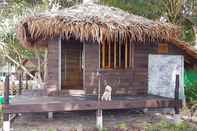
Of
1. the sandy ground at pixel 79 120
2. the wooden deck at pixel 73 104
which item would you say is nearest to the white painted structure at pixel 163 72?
the sandy ground at pixel 79 120

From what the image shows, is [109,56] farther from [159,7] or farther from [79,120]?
[159,7]

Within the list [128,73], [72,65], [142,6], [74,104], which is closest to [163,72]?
[128,73]

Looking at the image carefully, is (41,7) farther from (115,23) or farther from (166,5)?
(115,23)

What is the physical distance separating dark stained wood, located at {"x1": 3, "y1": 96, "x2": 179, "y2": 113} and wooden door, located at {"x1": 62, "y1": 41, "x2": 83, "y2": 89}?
290 cm

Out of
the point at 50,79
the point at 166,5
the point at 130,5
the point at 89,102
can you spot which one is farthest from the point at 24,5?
the point at 89,102

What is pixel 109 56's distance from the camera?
38.0 ft

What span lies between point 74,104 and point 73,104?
26mm

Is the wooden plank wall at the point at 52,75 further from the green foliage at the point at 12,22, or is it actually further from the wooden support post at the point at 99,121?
the green foliage at the point at 12,22

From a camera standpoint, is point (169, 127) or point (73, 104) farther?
point (73, 104)

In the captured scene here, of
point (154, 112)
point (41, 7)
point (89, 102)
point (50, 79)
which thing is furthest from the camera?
point (41, 7)

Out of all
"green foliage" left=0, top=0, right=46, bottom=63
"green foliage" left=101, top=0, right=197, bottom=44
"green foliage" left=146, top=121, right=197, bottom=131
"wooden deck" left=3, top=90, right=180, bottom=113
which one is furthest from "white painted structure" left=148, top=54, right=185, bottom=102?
"green foliage" left=0, top=0, right=46, bottom=63

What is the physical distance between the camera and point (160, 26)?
11.0 metres

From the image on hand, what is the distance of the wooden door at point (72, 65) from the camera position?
1319 cm

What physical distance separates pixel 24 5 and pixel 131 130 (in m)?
12.5
